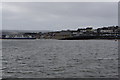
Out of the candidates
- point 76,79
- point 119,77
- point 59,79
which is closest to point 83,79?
point 76,79

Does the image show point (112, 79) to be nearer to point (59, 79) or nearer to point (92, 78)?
point (92, 78)

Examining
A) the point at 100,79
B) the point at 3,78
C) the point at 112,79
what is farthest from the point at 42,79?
the point at 112,79

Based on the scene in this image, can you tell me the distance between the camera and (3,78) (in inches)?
607

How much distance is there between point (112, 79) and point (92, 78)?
1505 mm

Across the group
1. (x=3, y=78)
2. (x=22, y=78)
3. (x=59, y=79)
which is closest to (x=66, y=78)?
(x=59, y=79)

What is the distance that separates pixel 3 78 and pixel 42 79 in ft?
10.0

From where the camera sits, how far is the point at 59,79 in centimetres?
1506

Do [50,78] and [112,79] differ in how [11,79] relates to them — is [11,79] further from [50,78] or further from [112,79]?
[112,79]

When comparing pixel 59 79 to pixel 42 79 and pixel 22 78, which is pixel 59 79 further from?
pixel 22 78

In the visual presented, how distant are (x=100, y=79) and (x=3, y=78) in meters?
7.44

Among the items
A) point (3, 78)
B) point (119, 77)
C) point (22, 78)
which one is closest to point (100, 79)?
point (119, 77)

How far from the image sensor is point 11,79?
49.8 ft

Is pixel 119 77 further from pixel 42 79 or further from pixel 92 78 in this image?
pixel 42 79

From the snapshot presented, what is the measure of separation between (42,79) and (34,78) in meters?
0.71
